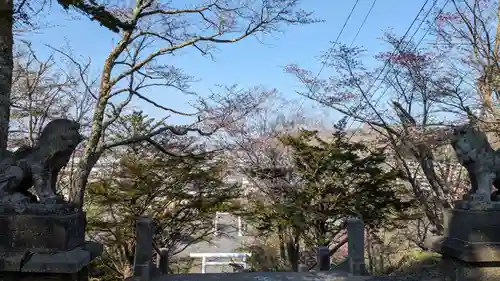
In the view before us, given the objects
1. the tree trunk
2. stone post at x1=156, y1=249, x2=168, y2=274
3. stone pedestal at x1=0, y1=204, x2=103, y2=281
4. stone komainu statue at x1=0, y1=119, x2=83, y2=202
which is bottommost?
stone post at x1=156, y1=249, x2=168, y2=274

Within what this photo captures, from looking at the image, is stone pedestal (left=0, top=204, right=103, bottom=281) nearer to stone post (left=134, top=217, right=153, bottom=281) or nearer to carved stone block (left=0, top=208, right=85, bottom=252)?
carved stone block (left=0, top=208, right=85, bottom=252)

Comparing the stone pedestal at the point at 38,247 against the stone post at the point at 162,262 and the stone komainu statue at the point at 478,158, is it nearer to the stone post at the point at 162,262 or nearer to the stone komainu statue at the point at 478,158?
the stone komainu statue at the point at 478,158

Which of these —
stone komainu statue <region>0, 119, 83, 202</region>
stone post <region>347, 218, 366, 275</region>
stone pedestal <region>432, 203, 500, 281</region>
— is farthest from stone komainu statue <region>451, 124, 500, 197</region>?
stone komainu statue <region>0, 119, 83, 202</region>

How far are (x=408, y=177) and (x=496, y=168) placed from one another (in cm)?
608

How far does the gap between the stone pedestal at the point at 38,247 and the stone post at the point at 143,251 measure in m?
2.80

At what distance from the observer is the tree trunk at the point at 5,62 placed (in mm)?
4164

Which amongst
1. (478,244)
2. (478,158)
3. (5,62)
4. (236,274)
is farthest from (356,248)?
(5,62)

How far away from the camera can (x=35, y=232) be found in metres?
3.24

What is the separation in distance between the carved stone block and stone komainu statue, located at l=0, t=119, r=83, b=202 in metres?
0.19

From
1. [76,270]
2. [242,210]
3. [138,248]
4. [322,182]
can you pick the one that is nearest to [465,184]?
[322,182]

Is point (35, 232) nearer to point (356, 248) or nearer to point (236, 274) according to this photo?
point (236, 274)

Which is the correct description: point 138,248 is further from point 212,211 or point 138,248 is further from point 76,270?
point 212,211

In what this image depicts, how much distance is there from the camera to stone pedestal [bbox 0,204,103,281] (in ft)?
10.3

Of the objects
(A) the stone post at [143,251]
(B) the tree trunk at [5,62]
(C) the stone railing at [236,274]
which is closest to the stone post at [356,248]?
(C) the stone railing at [236,274]
